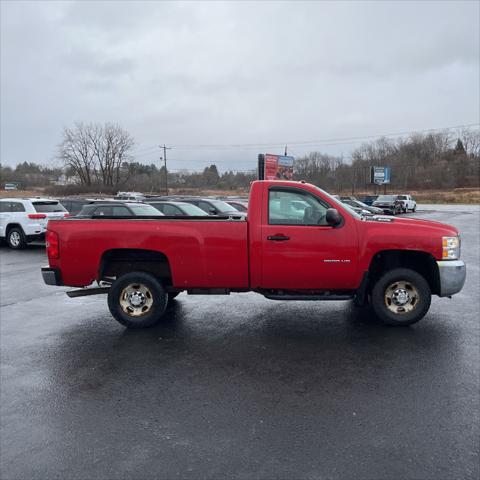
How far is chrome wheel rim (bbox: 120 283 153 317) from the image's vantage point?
577 cm

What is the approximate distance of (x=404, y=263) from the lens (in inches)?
232

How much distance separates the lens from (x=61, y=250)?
573cm

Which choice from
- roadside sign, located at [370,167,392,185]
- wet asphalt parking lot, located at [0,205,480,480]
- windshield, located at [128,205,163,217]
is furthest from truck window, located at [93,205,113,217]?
roadside sign, located at [370,167,392,185]

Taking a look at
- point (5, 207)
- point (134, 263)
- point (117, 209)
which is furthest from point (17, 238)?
point (134, 263)

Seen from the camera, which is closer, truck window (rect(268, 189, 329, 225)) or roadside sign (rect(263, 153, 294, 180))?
truck window (rect(268, 189, 329, 225))

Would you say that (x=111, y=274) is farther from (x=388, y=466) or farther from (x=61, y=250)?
(x=388, y=466)

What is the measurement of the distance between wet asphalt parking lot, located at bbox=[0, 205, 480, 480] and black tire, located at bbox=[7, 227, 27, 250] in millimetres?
9062

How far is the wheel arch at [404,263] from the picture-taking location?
570 cm

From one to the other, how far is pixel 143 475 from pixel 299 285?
3.31 meters

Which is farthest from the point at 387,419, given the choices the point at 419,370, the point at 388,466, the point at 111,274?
the point at 111,274

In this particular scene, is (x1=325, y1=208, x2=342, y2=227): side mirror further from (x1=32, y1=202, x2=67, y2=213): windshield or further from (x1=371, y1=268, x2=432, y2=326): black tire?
(x1=32, y1=202, x2=67, y2=213): windshield

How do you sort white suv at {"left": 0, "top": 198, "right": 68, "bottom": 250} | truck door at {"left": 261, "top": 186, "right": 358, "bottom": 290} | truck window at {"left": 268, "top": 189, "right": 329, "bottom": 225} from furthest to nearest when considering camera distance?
1. white suv at {"left": 0, "top": 198, "right": 68, "bottom": 250}
2. truck window at {"left": 268, "top": 189, "right": 329, "bottom": 225}
3. truck door at {"left": 261, "top": 186, "right": 358, "bottom": 290}

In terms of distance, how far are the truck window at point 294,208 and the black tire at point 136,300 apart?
6.07 feet

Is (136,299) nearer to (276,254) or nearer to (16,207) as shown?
(276,254)
